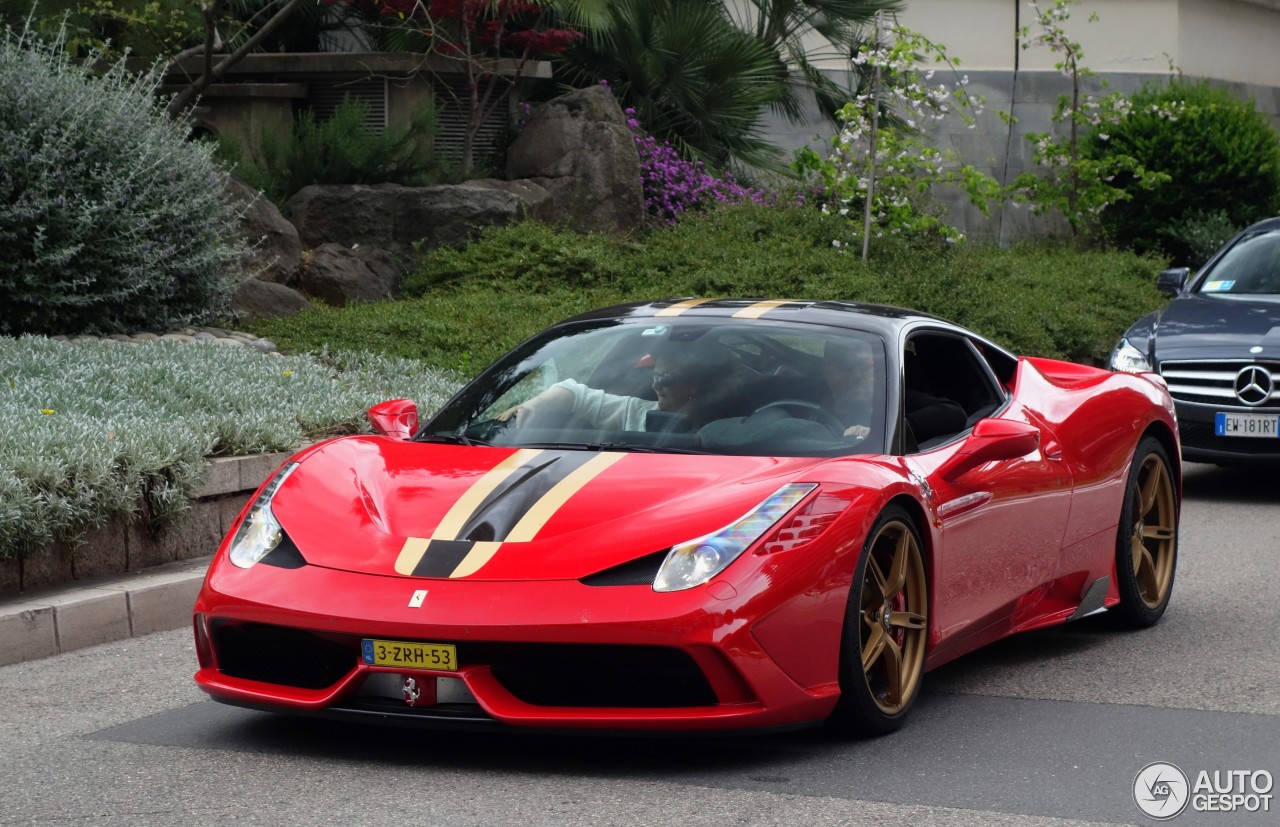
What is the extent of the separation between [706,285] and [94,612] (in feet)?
30.8

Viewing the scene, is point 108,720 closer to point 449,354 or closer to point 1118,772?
point 1118,772

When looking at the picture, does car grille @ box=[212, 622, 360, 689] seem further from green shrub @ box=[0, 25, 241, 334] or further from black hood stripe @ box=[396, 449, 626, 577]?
green shrub @ box=[0, 25, 241, 334]

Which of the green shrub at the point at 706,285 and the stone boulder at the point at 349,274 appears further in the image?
the stone boulder at the point at 349,274

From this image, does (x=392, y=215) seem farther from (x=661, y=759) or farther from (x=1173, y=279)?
(x=661, y=759)

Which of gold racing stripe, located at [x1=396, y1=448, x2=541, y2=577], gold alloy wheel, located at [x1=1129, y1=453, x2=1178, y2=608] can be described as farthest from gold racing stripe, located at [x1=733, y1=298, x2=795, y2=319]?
gold alloy wheel, located at [x1=1129, y1=453, x2=1178, y2=608]

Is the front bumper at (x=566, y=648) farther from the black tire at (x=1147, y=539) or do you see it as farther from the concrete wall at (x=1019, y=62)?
the concrete wall at (x=1019, y=62)

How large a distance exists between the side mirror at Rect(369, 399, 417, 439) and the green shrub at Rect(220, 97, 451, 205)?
11.5 meters

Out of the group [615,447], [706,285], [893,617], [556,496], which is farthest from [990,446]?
[706,285]

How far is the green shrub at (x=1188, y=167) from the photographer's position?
23.5 meters

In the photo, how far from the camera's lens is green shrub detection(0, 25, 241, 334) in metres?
11.5

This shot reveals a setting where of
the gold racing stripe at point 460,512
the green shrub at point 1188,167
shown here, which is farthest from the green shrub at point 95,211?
the green shrub at point 1188,167

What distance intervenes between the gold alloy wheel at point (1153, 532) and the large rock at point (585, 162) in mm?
11426

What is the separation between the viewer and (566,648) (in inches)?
175

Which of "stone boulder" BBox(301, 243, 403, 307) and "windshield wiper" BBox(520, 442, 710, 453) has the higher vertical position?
"windshield wiper" BBox(520, 442, 710, 453)
